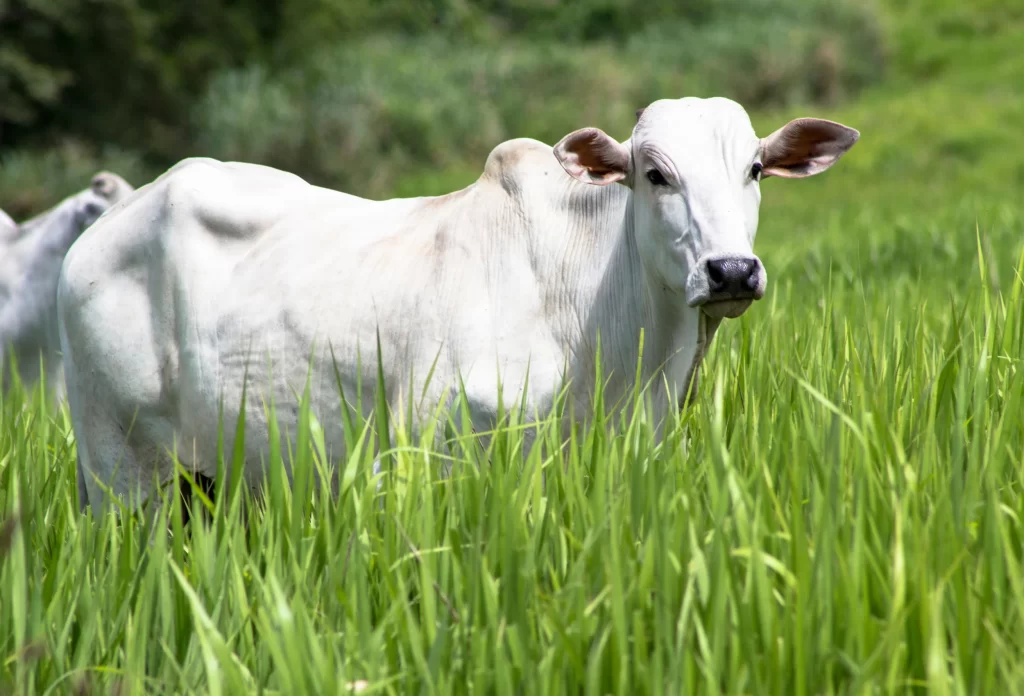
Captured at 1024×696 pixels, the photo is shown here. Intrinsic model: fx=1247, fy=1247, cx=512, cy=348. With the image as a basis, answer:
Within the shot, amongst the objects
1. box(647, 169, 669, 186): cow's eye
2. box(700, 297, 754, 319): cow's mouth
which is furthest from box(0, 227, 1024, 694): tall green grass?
box(647, 169, 669, 186): cow's eye

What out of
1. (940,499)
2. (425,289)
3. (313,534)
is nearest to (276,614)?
(313,534)

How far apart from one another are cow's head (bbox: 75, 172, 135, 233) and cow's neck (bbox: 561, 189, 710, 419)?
362cm

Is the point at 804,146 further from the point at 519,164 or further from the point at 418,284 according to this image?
the point at 418,284

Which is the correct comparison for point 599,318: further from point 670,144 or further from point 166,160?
point 166,160

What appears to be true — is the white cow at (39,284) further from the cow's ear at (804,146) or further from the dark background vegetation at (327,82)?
the dark background vegetation at (327,82)

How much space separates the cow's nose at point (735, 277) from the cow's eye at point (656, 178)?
1.00ft

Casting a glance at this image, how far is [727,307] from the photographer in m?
→ 2.72

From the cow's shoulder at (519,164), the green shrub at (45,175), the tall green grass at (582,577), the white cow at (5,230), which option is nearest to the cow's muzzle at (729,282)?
the tall green grass at (582,577)

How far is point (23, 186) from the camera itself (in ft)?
38.0

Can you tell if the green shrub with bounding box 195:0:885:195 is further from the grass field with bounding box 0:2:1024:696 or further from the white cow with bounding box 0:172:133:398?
the grass field with bounding box 0:2:1024:696

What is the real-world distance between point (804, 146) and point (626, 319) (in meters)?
0.64

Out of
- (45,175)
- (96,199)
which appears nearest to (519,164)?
(96,199)

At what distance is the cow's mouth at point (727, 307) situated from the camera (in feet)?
8.83

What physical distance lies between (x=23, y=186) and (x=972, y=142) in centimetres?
1022
